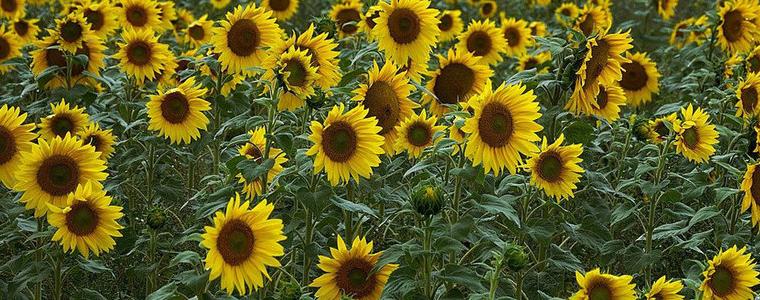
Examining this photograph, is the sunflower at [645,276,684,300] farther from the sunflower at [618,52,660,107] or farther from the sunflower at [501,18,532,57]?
the sunflower at [501,18,532,57]

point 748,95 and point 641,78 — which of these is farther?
point 641,78

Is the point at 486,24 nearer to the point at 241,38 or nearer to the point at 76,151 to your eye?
the point at 241,38

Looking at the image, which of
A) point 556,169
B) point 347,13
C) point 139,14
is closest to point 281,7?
point 347,13

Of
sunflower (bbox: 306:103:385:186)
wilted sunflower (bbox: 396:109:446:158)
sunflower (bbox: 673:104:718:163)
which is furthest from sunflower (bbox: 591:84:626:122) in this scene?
sunflower (bbox: 306:103:385:186)

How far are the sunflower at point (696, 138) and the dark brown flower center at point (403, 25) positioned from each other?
975mm

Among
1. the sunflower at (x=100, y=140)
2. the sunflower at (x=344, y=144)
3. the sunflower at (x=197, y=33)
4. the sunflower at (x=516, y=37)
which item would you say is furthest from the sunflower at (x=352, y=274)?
the sunflower at (x=516, y=37)

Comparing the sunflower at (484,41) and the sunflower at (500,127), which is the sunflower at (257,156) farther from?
the sunflower at (484,41)

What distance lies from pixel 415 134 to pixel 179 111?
3.17 feet

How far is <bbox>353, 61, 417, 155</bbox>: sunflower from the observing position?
3535 millimetres

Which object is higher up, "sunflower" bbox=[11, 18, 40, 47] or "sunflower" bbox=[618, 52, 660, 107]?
"sunflower" bbox=[11, 18, 40, 47]

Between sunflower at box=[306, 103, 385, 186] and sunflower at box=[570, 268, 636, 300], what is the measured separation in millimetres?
676

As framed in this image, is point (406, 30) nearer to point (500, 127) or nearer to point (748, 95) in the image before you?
point (500, 127)

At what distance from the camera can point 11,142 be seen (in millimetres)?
3492

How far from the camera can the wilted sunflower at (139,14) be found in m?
5.50
